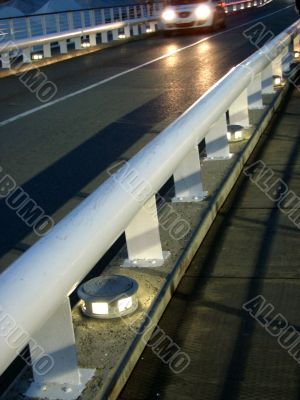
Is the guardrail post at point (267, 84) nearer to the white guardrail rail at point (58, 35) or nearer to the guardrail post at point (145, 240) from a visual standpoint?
the guardrail post at point (145, 240)

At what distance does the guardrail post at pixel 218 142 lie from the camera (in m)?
7.28

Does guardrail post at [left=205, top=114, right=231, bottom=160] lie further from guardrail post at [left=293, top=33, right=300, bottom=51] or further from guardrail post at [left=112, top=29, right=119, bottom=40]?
guardrail post at [left=112, top=29, right=119, bottom=40]

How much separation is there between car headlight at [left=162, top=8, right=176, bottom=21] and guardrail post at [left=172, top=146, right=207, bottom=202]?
2914 cm

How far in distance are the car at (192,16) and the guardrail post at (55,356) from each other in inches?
1251

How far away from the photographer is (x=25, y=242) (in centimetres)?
Result: 627

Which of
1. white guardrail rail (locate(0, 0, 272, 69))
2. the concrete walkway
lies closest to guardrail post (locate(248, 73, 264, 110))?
the concrete walkway

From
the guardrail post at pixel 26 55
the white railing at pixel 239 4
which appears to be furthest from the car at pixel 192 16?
the white railing at pixel 239 4

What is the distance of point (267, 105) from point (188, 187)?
440cm

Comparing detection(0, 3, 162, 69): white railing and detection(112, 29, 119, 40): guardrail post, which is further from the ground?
detection(0, 3, 162, 69): white railing

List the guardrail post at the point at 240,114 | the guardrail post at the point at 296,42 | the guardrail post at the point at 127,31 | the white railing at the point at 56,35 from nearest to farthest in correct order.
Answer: the guardrail post at the point at 240,114 → the guardrail post at the point at 296,42 → the white railing at the point at 56,35 → the guardrail post at the point at 127,31

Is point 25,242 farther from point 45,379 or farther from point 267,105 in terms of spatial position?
point 267,105

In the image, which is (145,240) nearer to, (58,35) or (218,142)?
(218,142)

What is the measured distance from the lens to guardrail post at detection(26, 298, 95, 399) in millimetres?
3250

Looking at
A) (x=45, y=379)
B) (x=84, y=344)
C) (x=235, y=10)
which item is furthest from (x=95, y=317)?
(x=235, y=10)
